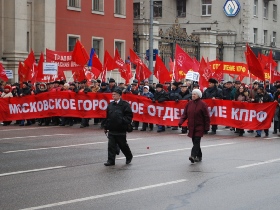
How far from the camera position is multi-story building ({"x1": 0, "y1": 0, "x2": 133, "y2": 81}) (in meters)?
40.3

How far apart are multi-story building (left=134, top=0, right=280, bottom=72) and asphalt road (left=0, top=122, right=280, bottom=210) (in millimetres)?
34399

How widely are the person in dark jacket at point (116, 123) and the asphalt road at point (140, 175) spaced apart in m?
0.35

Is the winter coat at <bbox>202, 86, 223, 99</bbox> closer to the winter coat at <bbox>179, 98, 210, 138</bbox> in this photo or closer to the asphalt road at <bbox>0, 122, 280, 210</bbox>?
the asphalt road at <bbox>0, 122, 280, 210</bbox>

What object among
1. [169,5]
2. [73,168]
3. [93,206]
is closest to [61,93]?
[73,168]

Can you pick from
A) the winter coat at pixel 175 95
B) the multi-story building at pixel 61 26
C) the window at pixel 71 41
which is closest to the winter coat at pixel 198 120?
the winter coat at pixel 175 95

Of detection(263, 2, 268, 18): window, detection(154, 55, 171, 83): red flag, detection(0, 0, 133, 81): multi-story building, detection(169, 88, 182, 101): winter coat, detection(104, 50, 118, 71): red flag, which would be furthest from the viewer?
detection(263, 2, 268, 18): window

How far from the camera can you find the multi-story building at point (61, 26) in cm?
4031

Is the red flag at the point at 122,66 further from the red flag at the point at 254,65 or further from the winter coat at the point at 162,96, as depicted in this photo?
the red flag at the point at 254,65

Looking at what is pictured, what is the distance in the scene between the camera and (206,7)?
65.8m

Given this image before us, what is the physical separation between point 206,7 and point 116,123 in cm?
5082

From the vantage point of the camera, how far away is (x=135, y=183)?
1336 centimetres

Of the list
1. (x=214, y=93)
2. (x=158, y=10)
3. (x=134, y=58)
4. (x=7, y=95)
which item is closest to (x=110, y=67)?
(x=134, y=58)

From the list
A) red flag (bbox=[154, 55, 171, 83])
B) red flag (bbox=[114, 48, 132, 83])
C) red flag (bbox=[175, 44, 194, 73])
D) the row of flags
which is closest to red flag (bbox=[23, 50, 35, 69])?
the row of flags

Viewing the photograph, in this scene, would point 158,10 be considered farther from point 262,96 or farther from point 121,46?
point 262,96
